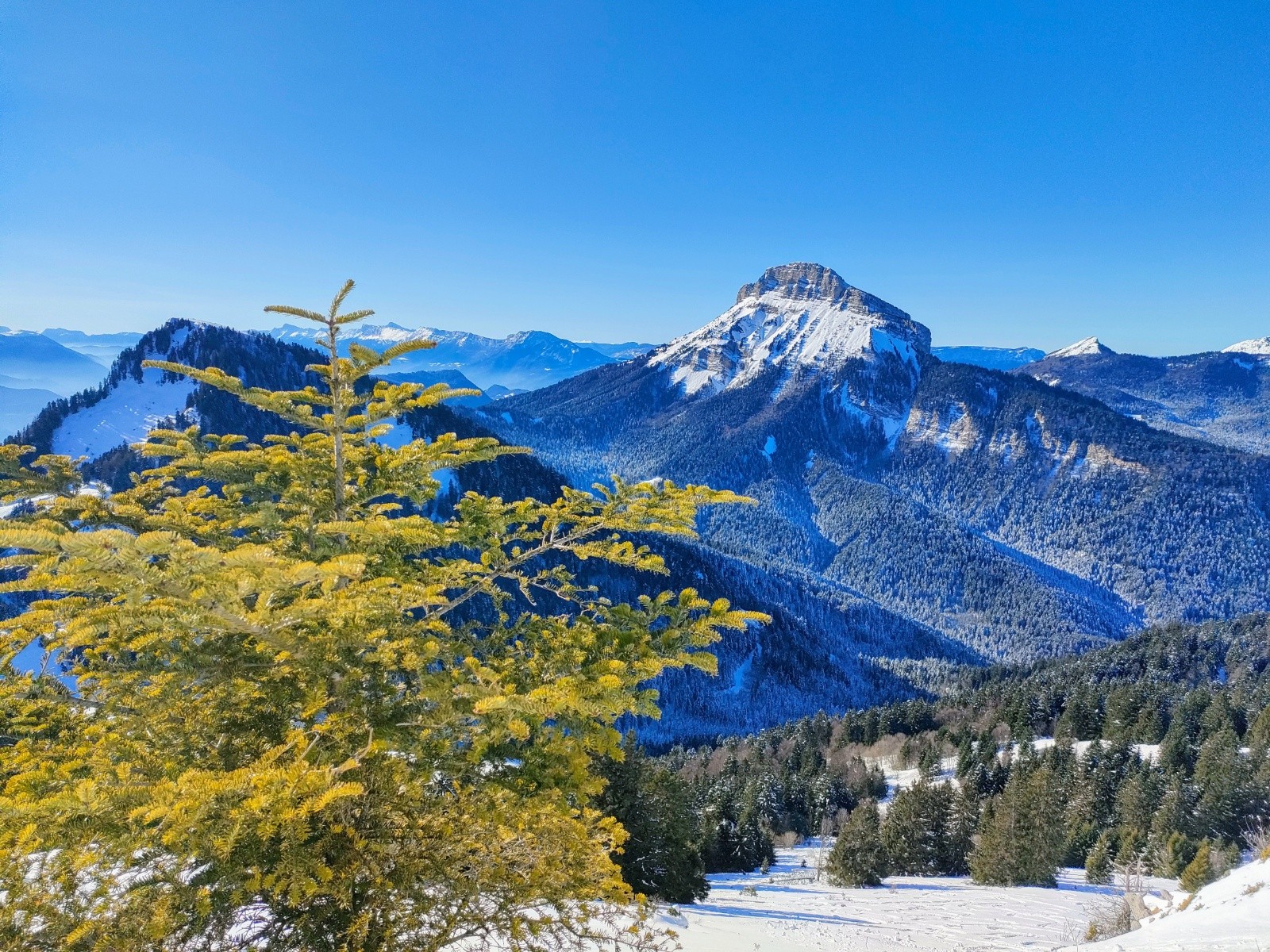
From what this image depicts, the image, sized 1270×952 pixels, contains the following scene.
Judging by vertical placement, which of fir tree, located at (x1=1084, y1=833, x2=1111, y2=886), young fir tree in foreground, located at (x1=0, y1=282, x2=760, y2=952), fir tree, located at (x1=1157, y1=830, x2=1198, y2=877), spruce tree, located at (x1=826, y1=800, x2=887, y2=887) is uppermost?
young fir tree in foreground, located at (x1=0, y1=282, x2=760, y2=952)

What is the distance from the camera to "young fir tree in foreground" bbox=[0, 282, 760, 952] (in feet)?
15.4

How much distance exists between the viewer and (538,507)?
8.72 m

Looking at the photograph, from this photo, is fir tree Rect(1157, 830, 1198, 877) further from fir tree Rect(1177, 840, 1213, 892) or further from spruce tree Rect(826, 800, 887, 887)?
spruce tree Rect(826, 800, 887, 887)

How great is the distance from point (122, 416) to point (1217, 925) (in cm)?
18583

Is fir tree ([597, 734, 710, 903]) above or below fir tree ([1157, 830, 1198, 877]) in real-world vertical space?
above

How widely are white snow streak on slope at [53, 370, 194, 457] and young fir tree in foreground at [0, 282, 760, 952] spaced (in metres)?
153

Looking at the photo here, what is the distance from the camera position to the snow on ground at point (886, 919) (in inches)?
711

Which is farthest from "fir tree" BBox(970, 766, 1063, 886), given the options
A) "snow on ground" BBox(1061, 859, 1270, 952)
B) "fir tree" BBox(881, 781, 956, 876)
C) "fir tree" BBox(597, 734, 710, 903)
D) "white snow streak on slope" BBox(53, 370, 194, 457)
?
"white snow streak on slope" BBox(53, 370, 194, 457)

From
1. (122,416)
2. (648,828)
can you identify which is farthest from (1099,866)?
(122,416)

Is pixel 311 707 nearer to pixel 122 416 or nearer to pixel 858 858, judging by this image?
pixel 858 858

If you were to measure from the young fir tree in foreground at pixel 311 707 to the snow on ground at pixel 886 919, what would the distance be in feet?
38.7

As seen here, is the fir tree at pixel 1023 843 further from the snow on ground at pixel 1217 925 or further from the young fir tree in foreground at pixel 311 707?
the young fir tree in foreground at pixel 311 707

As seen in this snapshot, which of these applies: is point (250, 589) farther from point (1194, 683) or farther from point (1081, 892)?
point (1194, 683)

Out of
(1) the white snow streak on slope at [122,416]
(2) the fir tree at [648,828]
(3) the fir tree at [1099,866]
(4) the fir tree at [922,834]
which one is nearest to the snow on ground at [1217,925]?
(2) the fir tree at [648,828]
